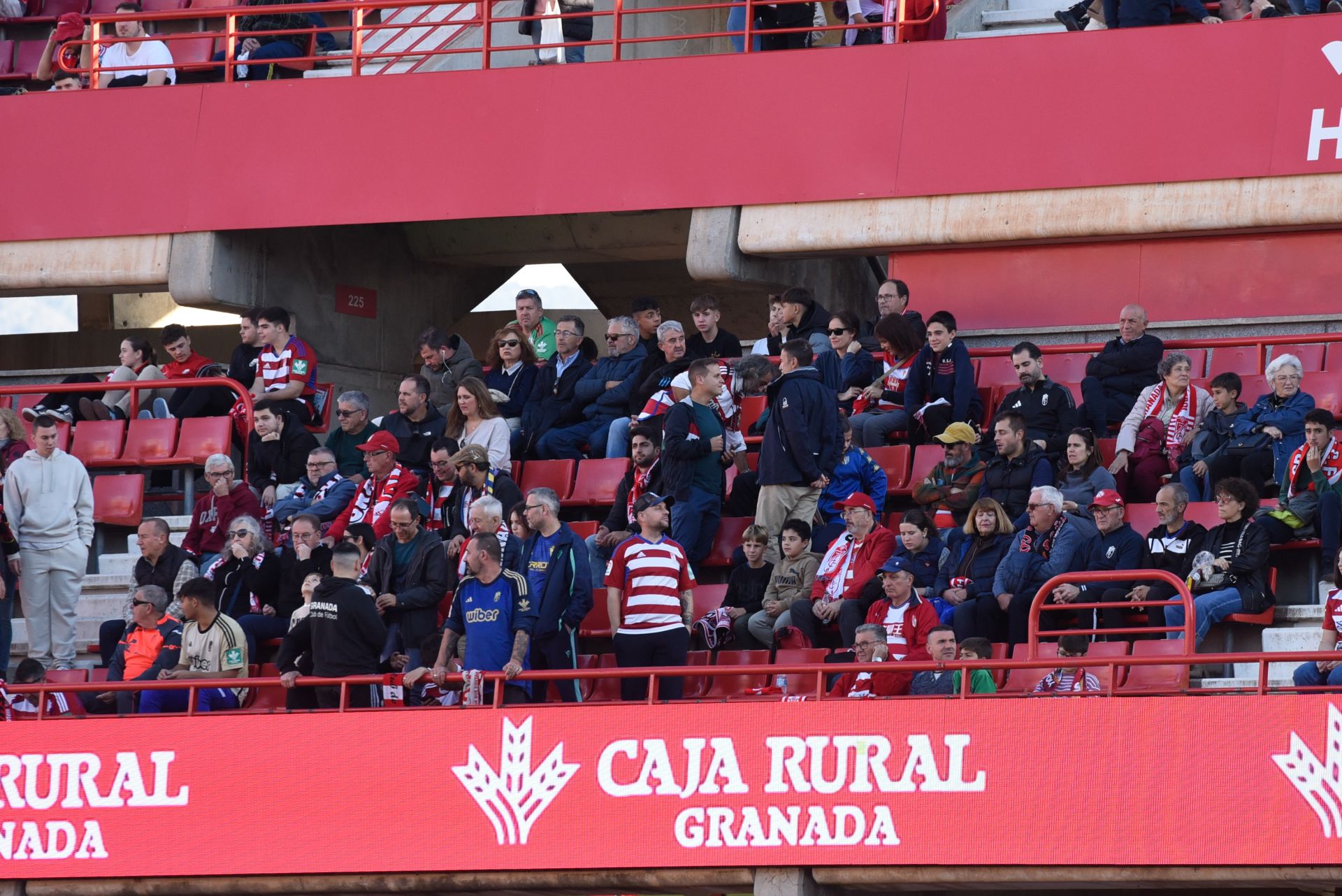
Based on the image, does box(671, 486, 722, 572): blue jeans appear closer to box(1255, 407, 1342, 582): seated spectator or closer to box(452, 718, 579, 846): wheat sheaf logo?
box(452, 718, 579, 846): wheat sheaf logo

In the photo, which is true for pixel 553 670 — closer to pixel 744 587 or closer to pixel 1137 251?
pixel 744 587

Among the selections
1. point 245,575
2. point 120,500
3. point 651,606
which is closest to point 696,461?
point 651,606

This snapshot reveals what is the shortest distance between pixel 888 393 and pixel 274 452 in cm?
381

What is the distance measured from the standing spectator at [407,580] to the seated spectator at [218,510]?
1.60 meters

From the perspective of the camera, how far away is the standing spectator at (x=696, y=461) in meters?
11.8

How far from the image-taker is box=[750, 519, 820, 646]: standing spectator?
1123 centimetres

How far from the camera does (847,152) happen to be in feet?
47.9

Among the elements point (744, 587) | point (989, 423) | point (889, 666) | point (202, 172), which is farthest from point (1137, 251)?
point (202, 172)

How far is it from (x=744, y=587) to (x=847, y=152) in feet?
13.7

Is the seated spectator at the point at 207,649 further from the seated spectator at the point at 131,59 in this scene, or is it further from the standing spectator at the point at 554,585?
the seated spectator at the point at 131,59

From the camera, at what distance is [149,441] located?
14.2 metres

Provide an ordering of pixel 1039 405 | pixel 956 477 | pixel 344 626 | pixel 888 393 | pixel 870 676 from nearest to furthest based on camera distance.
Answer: pixel 870 676 → pixel 344 626 → pixel 956 477 → pixel 1039 405 → pixel 888 393

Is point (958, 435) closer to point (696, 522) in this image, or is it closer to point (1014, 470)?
point (1014, 470)

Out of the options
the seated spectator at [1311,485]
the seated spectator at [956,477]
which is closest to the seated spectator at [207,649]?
the seated spectator at [956,477]
